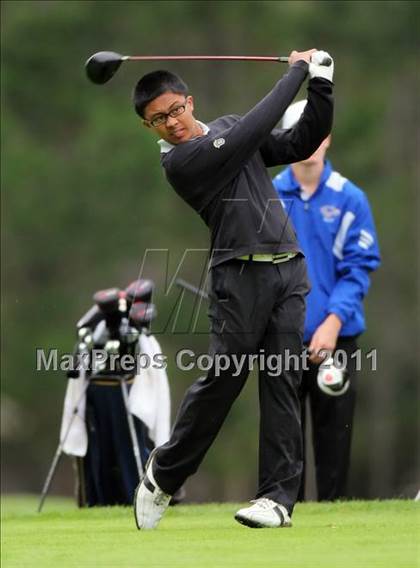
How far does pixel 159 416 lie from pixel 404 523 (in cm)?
331

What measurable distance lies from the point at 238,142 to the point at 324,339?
2428 millimetres

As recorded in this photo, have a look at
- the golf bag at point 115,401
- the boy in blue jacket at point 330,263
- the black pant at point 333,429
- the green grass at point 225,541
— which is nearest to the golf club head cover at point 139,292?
the golf bag at point 115,401

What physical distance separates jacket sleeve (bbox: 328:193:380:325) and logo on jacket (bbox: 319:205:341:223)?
0.05m

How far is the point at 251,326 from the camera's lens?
6.62 meters

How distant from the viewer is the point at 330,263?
29.7 ft

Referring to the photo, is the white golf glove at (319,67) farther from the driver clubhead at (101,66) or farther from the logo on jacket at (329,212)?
the logo on jacket at (329,212)

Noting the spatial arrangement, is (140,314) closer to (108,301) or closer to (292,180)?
(108,301)

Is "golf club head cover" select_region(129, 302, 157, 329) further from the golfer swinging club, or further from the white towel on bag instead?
the golfer swinging club

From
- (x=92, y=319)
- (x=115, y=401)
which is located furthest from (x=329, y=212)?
(x=115, y=401)

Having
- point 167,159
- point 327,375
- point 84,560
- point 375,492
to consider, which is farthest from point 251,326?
point 375,492

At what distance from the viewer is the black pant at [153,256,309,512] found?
661 centimetres

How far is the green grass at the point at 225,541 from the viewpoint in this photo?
5.68 meters

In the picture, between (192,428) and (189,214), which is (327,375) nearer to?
(192,428)

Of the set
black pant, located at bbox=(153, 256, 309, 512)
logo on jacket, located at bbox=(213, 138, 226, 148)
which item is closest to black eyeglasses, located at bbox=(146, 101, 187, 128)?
logo on jacket, located at bbox=(213, 138, 226, 148)
